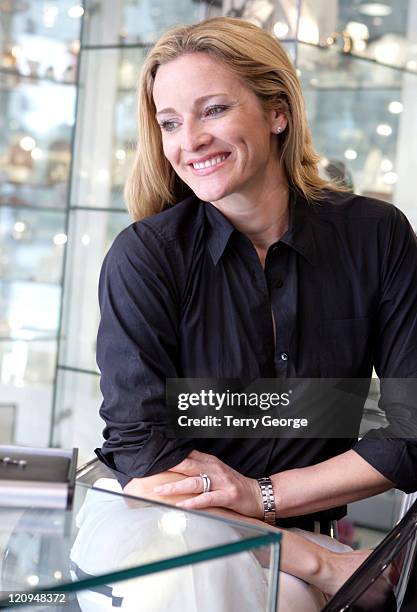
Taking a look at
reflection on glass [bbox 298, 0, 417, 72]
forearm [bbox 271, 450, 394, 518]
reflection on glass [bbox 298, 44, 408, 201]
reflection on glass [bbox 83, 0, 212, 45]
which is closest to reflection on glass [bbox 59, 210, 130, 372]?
reflection on glass [bbox 83, 0, 212, 45]

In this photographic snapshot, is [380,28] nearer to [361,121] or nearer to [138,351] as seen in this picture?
[361,121]

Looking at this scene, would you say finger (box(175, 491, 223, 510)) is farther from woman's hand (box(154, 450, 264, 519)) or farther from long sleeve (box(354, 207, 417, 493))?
long sleeve (box(354, 207, 417, 493))

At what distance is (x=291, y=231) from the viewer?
1.67 metres

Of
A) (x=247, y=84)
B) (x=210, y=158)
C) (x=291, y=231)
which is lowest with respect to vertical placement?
(x=291, y=231)

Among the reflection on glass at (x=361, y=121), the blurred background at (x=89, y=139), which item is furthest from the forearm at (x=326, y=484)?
the reflection on glass at (x=361, y=121)

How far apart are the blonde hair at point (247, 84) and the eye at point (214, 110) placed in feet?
0.20

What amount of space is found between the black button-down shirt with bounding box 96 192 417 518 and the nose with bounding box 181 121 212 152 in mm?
135

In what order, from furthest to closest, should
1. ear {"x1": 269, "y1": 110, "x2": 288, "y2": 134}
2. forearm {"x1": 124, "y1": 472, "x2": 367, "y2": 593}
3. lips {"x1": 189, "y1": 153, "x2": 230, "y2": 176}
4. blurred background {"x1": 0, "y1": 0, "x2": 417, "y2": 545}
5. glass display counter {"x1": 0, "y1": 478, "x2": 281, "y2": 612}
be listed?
blurred background {"x1": 0, "y1": 0, "x2": 417, "y2": 545} < ear {"x1": 269, "y1": 110, "x2": 288, "y2": 134} < lips {"x1": 189, "y1": 153, "x2": 230, "y2": 176} < forearm {"x1": 124, "y1": 472, "x2": 367, "y2": 593} < glass display counter {"x1": 0, "y1": 478, "x2": 281, "y2": 612}

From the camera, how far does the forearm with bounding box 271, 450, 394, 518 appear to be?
153 cm

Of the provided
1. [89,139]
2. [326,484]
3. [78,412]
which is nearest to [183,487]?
[326,484]

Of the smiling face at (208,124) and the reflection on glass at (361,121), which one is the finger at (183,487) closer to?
the smiling face at (208,124)

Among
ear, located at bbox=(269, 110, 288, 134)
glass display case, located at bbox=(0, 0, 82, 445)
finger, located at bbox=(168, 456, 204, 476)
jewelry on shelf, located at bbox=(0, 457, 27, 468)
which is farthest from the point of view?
glass display case, located at bbox=(0, 0, 82, 445)

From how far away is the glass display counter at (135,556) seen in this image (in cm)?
86

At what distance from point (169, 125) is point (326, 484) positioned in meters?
0.64
